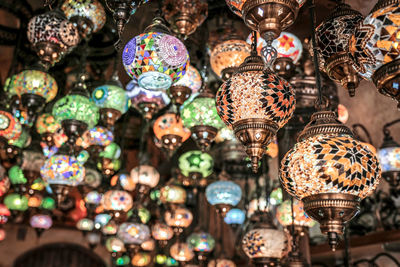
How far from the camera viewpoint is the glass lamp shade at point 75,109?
102 inches

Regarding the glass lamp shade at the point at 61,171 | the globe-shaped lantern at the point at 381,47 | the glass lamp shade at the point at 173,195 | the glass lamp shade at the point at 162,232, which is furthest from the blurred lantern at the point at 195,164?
the globe-shaped lantern at the point at 381,47

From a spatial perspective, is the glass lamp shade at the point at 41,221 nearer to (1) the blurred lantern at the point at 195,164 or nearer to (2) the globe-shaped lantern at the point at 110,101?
(1) the blurred lantern at the point at 195,164

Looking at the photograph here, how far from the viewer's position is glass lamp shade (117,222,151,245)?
3.35 m

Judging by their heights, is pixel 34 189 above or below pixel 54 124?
below

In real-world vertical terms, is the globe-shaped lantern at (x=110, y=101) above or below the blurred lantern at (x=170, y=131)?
above

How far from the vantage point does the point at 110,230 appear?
176 inches

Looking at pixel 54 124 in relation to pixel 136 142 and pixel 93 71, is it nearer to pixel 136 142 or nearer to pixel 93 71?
pixel 93 71

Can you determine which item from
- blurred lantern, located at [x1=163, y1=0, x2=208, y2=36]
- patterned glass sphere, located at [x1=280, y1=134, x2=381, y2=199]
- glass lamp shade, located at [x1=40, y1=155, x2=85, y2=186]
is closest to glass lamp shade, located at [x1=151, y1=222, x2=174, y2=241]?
glass lamp shade, located at [x1=40, y1=155, x2=85, y2=186]

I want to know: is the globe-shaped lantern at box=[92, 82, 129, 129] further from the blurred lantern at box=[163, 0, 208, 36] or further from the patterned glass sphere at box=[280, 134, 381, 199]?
the patterned glass sphere at box=[280, 134, 381, 199]

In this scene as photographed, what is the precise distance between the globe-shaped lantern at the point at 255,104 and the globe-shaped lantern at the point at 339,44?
0.22 metres

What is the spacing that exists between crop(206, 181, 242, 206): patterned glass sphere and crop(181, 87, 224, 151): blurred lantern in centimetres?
97

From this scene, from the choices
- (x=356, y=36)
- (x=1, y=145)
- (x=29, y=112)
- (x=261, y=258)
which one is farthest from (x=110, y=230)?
(x=356, y=36)

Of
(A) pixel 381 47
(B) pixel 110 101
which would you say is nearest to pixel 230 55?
(B) pixel 110 101

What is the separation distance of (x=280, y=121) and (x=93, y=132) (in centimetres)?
213
